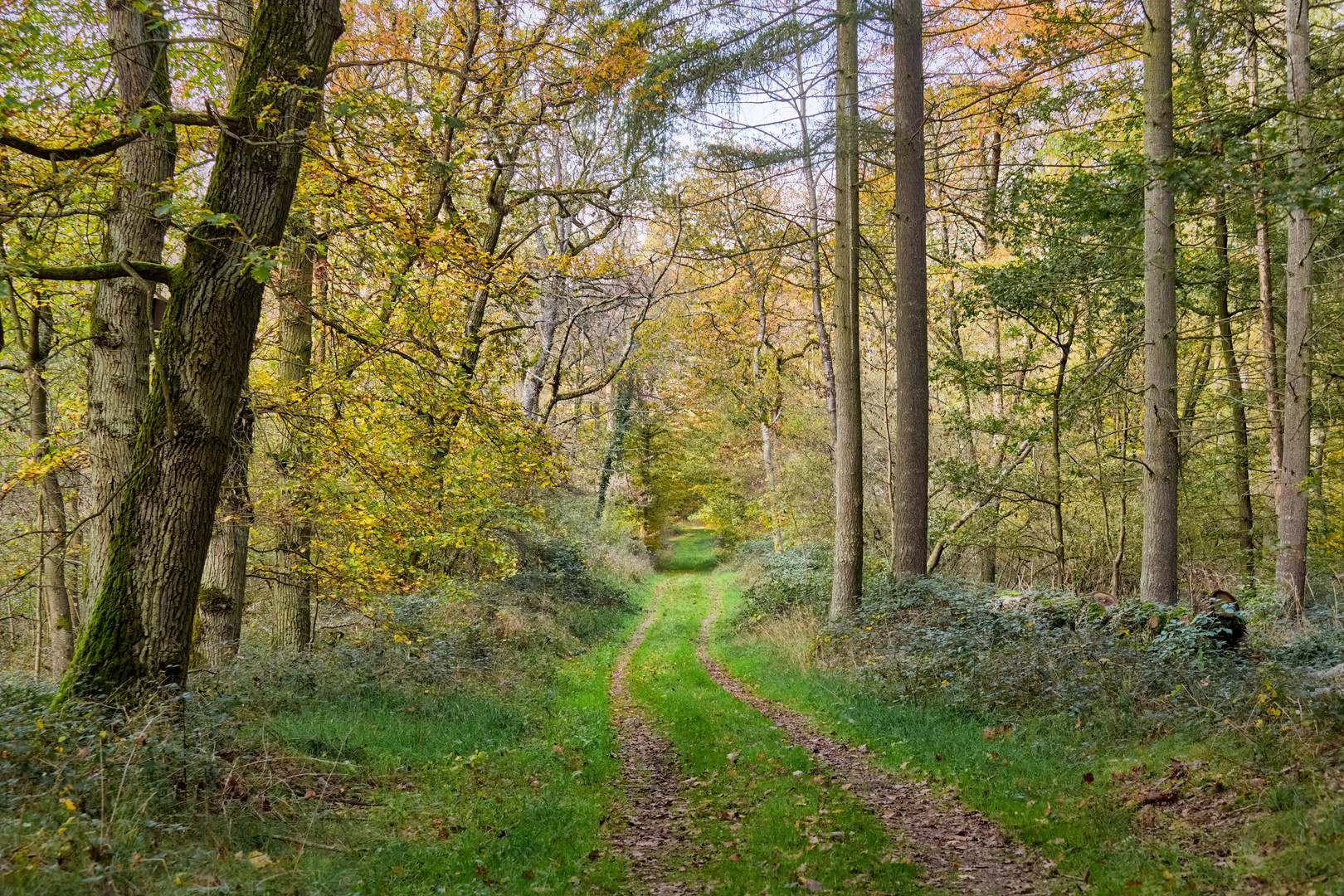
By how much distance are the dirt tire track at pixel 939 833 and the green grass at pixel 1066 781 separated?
17 centimetres

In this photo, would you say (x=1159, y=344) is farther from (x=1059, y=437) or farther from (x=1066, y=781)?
(x=1066, y=781)

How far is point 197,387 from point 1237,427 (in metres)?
17.3

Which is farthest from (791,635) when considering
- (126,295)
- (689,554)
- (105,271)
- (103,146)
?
(689,554)

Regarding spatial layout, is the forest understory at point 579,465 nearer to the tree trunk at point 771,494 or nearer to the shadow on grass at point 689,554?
the tree trunk at point 771,494

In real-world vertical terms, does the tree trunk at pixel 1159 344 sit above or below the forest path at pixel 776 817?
above

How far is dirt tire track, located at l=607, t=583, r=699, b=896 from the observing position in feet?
17.4

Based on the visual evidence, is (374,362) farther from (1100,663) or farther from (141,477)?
(1100,663)

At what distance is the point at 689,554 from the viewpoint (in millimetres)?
38844

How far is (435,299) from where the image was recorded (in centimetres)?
970

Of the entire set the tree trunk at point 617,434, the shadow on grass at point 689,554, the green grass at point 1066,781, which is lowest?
the shadow on grass at point 689,554

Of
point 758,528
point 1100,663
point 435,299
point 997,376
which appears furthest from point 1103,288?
point 758,528

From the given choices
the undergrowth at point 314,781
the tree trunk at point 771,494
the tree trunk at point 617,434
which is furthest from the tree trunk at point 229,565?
the tree trunk at point 617,434

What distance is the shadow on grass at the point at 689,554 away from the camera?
35928 mm

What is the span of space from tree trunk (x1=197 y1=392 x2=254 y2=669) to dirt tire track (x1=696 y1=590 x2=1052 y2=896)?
22.2 ft
